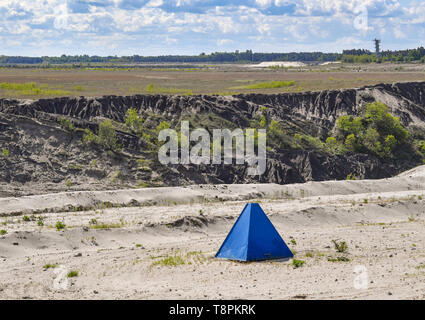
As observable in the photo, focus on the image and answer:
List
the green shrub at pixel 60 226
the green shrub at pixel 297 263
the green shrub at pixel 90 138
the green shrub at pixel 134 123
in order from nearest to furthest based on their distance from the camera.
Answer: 1. the green shrub at pixel 297 263
2. the green shrub at pixel 60 226
3. the green shrub at pixel 90 138
4. the green shrub at pixel 134 123

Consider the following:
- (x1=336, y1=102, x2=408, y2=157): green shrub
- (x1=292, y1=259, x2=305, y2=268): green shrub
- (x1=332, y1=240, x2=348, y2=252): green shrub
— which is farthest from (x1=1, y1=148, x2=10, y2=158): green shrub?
(x1=336, y1=102, x2=408, y2=157): green shrub

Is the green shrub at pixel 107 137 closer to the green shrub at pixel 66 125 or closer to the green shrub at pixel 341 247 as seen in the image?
the green shrub at pixel 66 125

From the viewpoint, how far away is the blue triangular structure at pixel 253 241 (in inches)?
703

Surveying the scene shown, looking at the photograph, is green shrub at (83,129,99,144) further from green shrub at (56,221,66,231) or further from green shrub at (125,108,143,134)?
green shrub at (56,221,66,231)

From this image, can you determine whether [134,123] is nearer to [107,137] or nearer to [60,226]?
[107,137]

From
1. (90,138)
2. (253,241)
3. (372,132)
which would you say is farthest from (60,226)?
(372,132)

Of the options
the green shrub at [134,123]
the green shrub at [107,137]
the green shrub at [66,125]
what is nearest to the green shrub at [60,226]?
the green shrub at [107,137]

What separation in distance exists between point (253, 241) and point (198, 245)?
10.6 feet

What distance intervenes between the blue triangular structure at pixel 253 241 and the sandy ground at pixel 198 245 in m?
0.46

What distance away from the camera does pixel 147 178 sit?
129 feet

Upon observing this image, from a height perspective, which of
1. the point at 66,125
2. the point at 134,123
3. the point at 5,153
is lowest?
the point at 5,153

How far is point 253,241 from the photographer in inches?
707

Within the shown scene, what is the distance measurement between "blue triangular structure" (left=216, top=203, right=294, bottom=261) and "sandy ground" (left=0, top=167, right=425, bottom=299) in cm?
46

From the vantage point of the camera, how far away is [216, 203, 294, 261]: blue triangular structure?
58.6 ft
